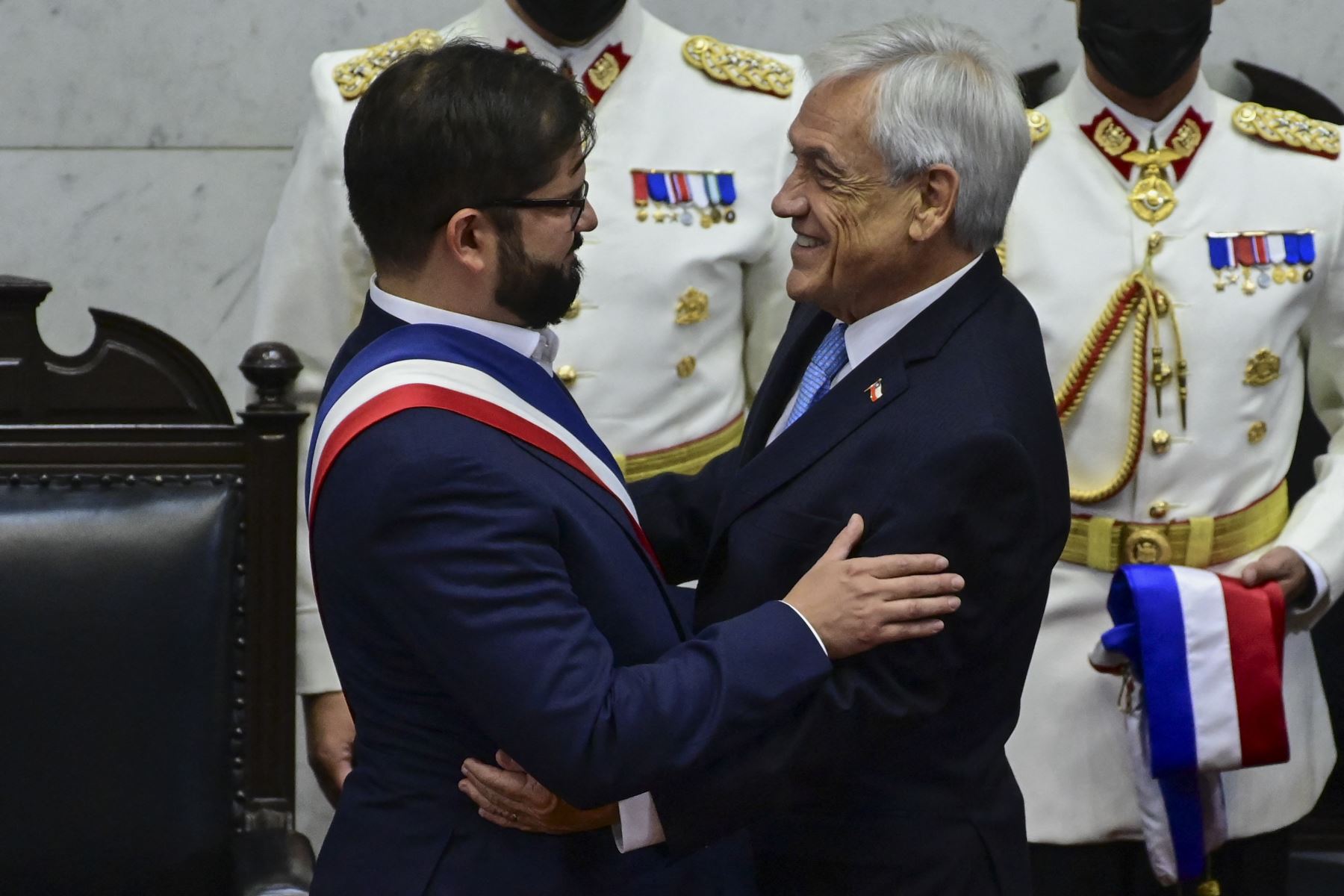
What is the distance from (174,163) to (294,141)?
0.20m

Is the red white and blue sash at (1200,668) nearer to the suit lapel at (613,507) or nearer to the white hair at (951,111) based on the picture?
the white hair at (951,111)

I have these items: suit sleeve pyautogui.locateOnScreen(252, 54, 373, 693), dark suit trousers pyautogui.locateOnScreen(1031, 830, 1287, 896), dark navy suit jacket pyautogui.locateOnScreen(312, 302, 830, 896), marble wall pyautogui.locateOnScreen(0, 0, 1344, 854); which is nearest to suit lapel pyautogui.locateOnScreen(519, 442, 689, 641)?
dark navy suit jacket pyautogui.locateOnScreen(312, 302, 830, 896)

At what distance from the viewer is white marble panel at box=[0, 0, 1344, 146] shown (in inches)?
114

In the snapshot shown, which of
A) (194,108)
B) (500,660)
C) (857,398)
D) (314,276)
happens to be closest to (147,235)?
(194,108)

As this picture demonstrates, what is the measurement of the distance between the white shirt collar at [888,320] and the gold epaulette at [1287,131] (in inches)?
35.9

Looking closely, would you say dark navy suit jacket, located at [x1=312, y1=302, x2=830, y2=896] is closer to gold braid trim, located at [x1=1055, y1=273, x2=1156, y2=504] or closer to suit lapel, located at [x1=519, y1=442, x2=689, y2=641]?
suit lapel, located at [x1=519, y1=442, x2=689, y2=641]

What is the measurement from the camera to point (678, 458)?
2.34 m

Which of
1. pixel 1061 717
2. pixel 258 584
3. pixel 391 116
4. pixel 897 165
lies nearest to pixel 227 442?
pixel 258 584

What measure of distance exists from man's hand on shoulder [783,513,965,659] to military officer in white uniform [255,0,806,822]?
810 mm

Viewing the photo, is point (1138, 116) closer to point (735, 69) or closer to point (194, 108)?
point (735, 69)

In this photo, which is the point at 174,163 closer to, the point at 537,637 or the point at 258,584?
the point at 258,584

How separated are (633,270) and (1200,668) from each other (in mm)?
871

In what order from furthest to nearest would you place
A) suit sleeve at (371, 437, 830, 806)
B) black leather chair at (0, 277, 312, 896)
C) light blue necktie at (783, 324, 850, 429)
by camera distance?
black leather chair at (0, 277, 312, 896) < light blue necktie at (783, 324, 850, 429) < suit sleeve at (371, 437, 830, 806)

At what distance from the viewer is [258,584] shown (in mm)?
2184
